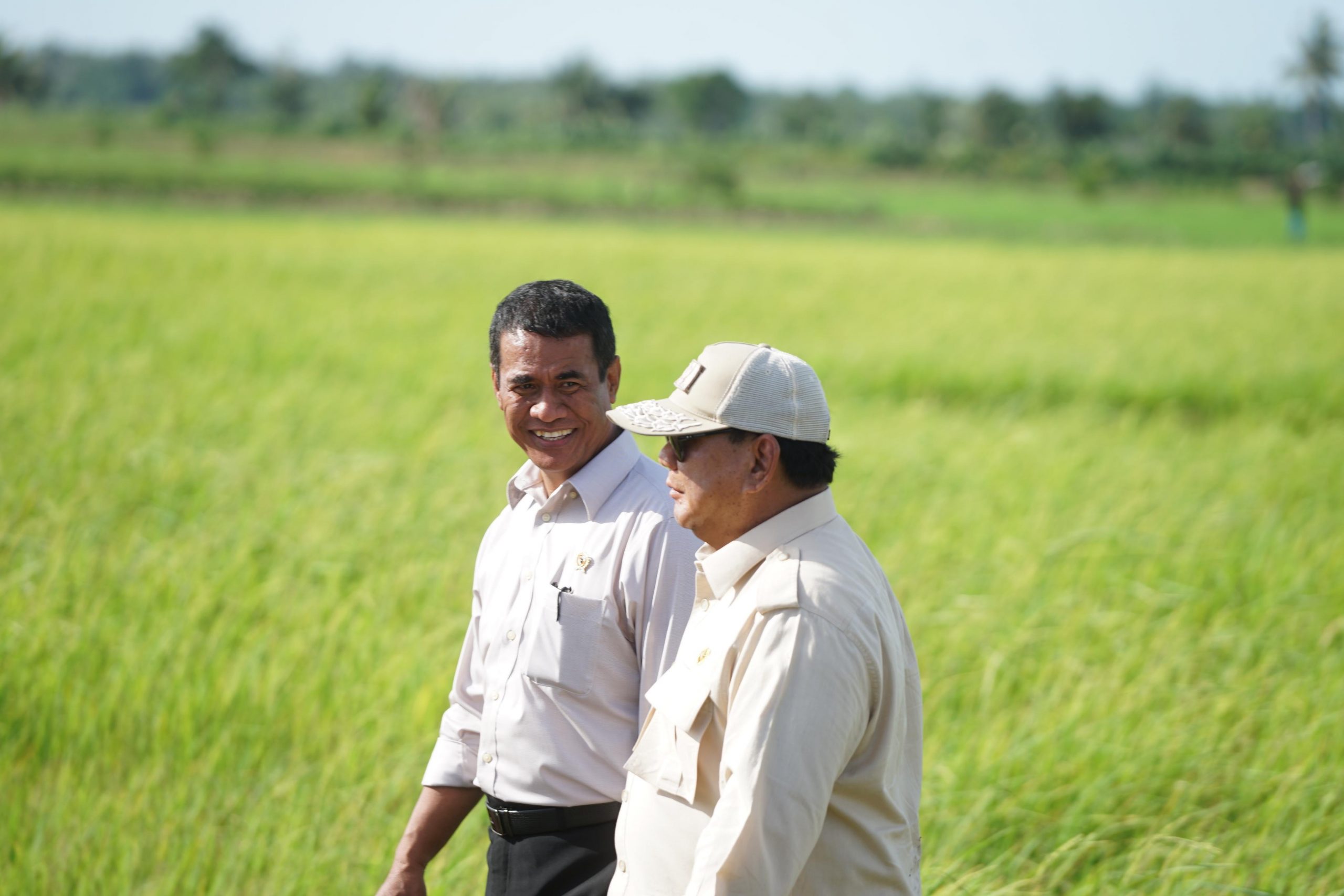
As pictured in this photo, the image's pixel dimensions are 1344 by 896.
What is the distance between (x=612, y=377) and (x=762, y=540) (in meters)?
0.67

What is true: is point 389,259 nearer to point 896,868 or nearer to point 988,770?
point 988,770

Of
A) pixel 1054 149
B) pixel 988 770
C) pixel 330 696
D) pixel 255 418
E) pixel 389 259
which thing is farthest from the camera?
pixel 1054 149

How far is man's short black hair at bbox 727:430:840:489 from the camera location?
146 centimetres

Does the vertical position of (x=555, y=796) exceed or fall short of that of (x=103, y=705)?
it exceeds it

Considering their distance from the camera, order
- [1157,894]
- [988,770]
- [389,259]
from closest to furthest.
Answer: [1157,894]
[988,770]
[389,259]

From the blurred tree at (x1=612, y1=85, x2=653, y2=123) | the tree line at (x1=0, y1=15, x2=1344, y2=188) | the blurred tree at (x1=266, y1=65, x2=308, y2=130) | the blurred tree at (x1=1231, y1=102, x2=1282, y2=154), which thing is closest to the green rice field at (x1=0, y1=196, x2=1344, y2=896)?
the tree line at (x1=0, y1=15, x2=1344, y2=188)

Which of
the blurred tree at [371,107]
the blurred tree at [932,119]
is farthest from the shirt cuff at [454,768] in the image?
the blurred tree at [932,119]

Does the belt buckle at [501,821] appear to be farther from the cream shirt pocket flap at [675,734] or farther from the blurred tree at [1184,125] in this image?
the blurred tree at [1184,125]

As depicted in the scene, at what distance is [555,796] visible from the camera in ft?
6.00

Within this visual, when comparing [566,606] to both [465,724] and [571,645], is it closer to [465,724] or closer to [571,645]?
[571,645]

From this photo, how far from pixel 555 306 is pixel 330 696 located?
6.79 feet

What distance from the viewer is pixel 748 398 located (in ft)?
4.70

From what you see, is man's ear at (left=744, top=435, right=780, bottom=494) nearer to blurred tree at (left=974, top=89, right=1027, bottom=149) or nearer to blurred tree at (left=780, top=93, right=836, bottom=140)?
blurred tree at (left=974, top=89, right=1027, bottom=149)

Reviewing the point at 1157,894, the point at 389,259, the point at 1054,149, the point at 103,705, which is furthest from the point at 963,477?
the point at 1054,149
